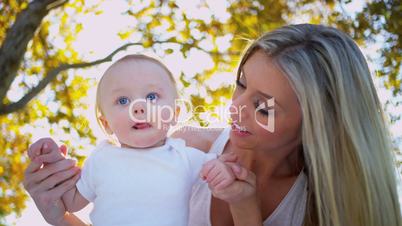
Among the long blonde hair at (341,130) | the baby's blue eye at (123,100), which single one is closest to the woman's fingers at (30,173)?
the baby's blue eye at (123,100)

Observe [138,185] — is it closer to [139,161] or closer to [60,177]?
[139,161]

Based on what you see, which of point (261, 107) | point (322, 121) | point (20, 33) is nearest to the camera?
point (261, 107)

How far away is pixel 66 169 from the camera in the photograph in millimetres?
2250

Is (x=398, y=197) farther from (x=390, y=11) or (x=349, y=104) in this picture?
(x=390, y=11)

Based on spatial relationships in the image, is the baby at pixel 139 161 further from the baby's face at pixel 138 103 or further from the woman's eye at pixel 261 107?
the woman's eye at pixel 261 107

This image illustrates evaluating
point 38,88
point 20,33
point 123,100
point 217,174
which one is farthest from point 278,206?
point 38,88

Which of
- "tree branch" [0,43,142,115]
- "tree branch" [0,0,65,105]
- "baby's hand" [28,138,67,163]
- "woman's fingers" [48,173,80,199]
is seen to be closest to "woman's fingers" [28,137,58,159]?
"baby's hand" [28,138,67,163]

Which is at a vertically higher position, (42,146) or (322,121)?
(42,146)

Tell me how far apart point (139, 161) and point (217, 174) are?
261 mm

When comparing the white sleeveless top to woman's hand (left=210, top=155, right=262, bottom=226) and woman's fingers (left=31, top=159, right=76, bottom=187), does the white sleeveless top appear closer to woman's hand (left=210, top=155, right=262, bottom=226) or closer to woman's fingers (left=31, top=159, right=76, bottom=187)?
woman's hand (left=210, top=155, right=262, bottom=226)

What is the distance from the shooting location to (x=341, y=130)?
2.62m

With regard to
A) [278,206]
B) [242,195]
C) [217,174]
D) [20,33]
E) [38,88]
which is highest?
[20,33]

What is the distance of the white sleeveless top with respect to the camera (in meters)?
2.89

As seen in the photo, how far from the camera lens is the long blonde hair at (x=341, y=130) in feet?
8.38
